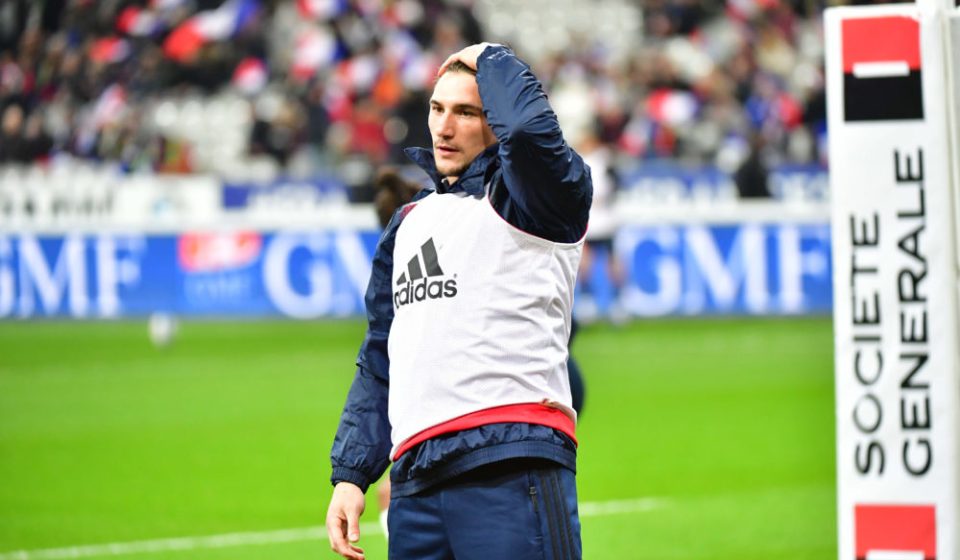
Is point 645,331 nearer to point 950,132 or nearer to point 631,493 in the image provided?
point 631,493

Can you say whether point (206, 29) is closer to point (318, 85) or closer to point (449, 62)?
point (318, 85)

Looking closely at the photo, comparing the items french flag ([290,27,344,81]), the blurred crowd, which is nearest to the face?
the blurred crowd

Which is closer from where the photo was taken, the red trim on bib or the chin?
the red trim on bib

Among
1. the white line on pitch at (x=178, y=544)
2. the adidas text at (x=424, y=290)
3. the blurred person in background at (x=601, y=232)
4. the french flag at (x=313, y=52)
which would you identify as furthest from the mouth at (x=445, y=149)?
the french flag at (x=313, y=52)

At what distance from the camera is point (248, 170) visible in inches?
896

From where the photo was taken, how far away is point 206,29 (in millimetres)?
25594

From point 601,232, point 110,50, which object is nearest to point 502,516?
point 601,232

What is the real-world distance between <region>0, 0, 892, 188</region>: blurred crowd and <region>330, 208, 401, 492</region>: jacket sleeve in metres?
17.3

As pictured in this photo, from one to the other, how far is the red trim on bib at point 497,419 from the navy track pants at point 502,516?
11 centimetres

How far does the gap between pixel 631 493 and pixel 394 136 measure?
45.0ft

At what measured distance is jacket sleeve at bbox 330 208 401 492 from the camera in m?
4.17

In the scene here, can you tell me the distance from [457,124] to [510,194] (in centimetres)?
28

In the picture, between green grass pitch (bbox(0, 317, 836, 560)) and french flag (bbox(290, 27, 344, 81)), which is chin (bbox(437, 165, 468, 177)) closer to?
green grass pitch (bbox(0, 317, 836, 560))

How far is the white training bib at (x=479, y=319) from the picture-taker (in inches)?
153
